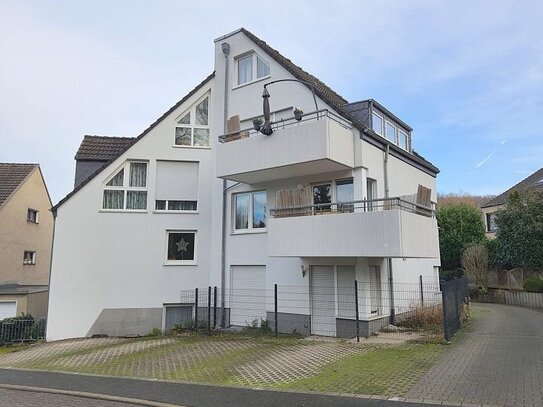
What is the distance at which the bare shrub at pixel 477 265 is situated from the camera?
27375mm

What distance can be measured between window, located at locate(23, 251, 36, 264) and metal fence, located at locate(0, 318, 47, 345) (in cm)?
1166

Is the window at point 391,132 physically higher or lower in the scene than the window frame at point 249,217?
higher

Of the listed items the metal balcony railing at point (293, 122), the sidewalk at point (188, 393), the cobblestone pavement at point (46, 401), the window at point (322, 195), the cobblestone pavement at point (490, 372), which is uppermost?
the metal balcony railing at point (293, 122)

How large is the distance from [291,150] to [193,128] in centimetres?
599

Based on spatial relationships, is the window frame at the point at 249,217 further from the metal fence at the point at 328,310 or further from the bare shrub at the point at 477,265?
the bare shrub at the point at 477,265

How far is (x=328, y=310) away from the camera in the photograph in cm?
1399

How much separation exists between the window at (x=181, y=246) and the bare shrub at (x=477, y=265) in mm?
18702

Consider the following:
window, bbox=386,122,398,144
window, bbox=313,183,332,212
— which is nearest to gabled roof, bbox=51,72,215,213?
window, bbox=313,183,332,212

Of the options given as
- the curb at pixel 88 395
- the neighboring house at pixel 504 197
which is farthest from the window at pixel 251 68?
the neighboring house at pixel 504 197

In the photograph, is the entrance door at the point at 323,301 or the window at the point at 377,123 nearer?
the entrance door at the point at 323,301

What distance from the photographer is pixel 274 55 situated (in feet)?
53.8

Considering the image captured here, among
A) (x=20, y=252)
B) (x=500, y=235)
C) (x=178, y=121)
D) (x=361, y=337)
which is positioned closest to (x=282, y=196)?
(x=361, y=337)

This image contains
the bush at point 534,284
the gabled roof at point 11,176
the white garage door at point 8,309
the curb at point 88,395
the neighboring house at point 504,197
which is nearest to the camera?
the curb at point 88,395

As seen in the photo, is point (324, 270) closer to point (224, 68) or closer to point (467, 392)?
point (467, 392)
